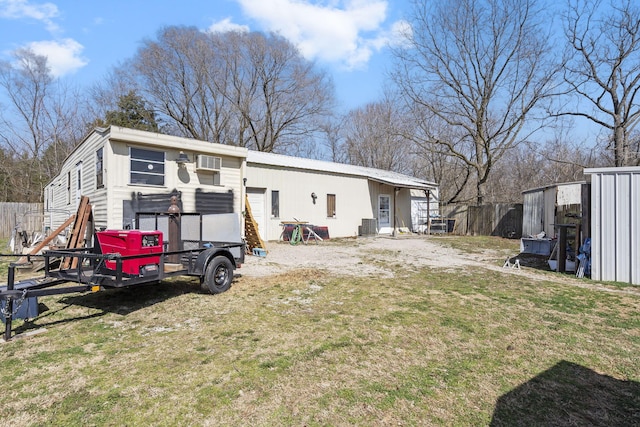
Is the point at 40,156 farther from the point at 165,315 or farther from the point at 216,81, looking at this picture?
the point at 165,315

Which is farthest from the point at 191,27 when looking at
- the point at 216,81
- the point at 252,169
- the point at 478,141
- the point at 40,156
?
the point at 478,141

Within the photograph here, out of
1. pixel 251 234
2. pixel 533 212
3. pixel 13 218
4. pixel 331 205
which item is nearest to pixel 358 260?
pixel 251 234

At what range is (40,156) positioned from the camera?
2258 centimetres

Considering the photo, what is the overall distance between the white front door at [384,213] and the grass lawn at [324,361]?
42.8 feet

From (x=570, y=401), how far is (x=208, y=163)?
9.71m

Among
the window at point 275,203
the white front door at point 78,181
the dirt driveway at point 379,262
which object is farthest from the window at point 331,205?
the white front door at point 78,181

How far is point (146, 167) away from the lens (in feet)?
30.2

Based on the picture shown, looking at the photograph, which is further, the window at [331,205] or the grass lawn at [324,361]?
the window at [331,205]

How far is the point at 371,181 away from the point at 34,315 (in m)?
15.5

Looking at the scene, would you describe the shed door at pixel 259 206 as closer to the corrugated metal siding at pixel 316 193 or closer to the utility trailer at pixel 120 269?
the corrugated metal siding at pixel 316 193

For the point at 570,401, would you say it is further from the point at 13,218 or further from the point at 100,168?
the point at 13,218

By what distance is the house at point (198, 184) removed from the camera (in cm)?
870

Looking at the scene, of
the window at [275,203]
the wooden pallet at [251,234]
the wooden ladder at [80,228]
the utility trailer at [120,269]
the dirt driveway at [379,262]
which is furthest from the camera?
Result: the window at [275,203]

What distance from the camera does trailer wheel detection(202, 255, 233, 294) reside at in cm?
535
